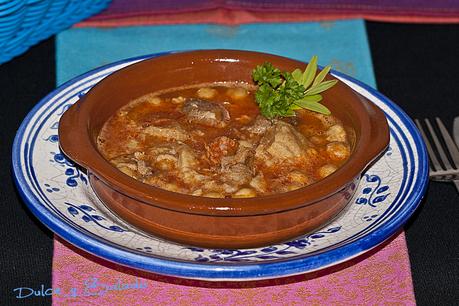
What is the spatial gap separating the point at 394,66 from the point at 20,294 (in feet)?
5.39

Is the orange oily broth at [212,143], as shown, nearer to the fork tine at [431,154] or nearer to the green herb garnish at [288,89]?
the green herb garnish at [288,89]

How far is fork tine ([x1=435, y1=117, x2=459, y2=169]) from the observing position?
261cm

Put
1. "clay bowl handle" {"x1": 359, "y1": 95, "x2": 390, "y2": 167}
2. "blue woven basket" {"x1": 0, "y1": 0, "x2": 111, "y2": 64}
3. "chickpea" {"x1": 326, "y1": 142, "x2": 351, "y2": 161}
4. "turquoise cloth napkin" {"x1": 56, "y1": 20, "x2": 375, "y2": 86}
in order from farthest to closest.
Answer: "turquoise cloth napkin" {"x1": 56, "y1": 20, "x2": 375, "y2": 86} → "blue woven basket" {"x1": 0, "y1": 0, "x2": 111, "y2": 64} → "chickpea" {"x1": 326, "y1": 142, "x2": 351, "y2": 161} → "clay bowl handle" {"x1": 359, "y1": 95, "x2": 390, "y2": 167}

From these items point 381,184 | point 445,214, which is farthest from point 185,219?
point 445,214

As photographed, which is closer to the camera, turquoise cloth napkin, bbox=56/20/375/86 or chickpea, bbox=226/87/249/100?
chickpea, bbox=226/87/249/100

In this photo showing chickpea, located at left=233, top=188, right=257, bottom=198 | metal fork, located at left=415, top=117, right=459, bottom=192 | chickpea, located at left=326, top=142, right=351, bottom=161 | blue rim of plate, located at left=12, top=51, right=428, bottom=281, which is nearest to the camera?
blue rim of plate, located at left=12, top=51, right=428, bottom=281

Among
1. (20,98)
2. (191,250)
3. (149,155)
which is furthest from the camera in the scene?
(20,98)

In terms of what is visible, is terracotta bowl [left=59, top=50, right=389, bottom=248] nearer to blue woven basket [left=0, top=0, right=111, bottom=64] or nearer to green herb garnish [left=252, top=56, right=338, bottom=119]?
green herb garnish [left=252, top=56, right=338, bottom=119]

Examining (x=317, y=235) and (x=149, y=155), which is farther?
(x=149, y=155)

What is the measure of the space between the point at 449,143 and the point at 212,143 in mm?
731

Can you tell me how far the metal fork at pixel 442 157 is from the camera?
101 inches

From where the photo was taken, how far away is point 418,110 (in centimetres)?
299

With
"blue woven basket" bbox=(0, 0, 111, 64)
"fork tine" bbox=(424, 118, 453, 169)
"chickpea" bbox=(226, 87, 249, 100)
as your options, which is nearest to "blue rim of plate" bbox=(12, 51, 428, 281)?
"fork tine" bbox=(424, 118, 453, 169)

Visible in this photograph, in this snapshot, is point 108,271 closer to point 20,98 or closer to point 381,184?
point 381,184
